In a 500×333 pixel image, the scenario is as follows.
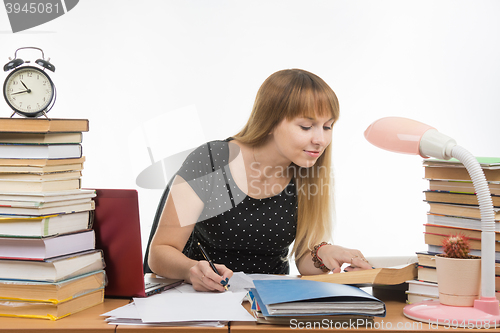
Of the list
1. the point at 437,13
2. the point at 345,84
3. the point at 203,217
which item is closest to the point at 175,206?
the point at 203,217

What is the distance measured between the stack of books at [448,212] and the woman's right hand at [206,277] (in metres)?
0.41

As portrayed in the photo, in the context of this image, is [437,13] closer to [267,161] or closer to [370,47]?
[370,47]

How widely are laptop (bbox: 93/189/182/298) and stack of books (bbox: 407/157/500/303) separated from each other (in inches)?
23.3

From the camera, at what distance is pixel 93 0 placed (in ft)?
9.63

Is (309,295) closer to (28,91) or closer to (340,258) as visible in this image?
(340,258)

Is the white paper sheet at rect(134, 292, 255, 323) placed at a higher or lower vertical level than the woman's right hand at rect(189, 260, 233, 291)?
lower

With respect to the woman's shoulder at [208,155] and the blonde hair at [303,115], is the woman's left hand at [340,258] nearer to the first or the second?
the blonde hair at [303,115]

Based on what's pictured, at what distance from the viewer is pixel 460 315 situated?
0.78 meters

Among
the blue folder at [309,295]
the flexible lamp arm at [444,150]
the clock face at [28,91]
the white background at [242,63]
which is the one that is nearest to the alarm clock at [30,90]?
the clock face at [28,91]

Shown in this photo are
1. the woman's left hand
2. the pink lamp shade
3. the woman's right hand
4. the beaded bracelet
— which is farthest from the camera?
the beaded bracelet

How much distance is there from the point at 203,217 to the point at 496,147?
236cm

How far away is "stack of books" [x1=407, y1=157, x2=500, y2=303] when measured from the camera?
89cm

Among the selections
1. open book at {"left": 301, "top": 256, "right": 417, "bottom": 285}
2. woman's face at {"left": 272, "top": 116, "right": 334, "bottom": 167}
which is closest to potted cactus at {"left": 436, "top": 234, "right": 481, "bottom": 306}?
open book at {"left": 301, "top": 256, "right": 417, "bottom": 285}

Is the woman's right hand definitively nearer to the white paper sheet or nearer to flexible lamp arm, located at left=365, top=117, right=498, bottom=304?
the white paper sheet
